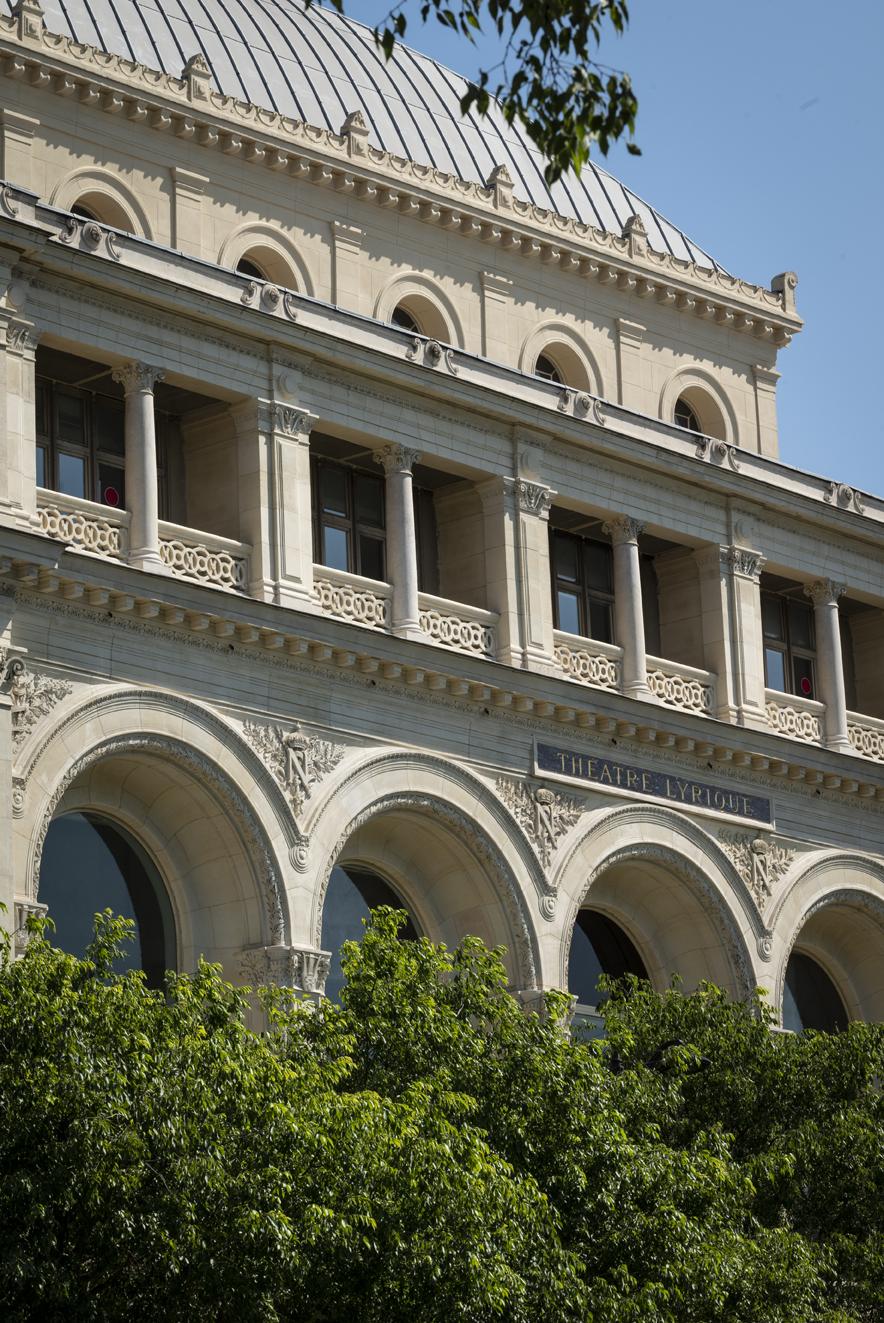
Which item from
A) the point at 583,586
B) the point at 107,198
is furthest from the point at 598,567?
the point at 107,198

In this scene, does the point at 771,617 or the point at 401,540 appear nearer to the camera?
the point at 401,540

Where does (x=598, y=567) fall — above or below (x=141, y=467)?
above

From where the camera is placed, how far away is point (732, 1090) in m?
44.3

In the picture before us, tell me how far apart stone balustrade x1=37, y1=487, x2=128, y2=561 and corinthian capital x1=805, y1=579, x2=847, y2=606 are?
708 inches

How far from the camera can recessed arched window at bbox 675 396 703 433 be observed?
6600 cm

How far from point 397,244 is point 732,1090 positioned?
22545 millimetres

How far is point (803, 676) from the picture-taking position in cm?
6153

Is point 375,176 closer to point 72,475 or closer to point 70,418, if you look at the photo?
point 70,418

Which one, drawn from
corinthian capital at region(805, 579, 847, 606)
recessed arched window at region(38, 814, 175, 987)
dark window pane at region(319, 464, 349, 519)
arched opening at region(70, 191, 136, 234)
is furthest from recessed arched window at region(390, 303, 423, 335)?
recessed arched window at region(38, 814, 175, 987)

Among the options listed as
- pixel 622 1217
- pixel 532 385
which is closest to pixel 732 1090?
pixel 622 1217

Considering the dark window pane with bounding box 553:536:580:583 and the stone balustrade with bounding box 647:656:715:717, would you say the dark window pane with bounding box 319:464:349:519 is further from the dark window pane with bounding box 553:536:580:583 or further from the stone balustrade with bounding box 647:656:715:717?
the stone balustrade with bounding box 647:656:715:717

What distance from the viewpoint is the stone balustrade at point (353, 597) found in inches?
1977

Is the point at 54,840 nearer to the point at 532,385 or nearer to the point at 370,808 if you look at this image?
the point at 370,808

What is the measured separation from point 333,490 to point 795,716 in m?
10.8
